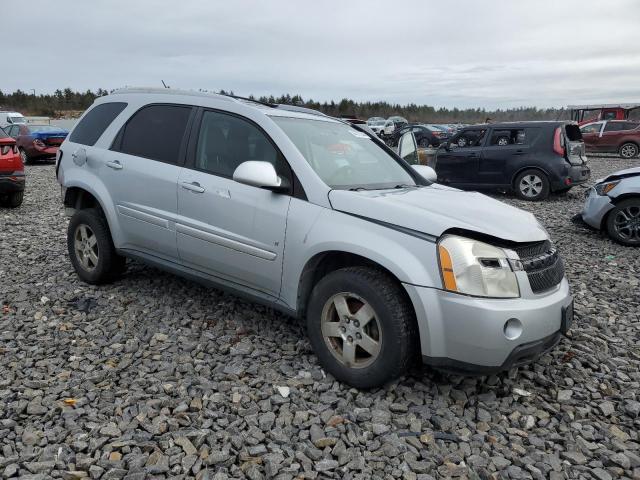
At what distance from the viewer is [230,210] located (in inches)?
144

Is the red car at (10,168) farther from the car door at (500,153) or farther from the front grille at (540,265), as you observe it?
the car door at (500,153)

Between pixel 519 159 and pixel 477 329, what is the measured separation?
9.44 metres

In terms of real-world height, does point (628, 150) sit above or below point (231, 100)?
above

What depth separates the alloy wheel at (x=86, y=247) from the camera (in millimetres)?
4844

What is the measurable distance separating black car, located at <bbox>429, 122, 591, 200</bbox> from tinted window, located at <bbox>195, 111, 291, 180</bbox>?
29.1 ft

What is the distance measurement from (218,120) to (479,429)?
282cm

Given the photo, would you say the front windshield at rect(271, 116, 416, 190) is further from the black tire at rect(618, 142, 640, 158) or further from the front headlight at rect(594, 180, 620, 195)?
the black tire at rect(618, 142, 640, 158)

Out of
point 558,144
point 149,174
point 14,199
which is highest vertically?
point 558,144

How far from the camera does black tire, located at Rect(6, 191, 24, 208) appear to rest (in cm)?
962

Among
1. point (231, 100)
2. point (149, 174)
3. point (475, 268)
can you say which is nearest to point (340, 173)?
point (231, 100)

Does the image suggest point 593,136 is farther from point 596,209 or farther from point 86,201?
point 86,201

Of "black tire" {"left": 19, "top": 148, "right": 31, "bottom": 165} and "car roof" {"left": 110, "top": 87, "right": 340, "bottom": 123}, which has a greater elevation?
"car roof" {"left": 110, "top": 87, "right": 340, "bottom": 123}

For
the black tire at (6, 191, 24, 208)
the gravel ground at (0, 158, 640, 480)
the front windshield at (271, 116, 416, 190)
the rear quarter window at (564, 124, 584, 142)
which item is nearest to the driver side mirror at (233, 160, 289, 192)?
the front windshield at (271, 116, 416, 190)

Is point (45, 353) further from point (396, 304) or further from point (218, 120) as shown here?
point (396, 304)
